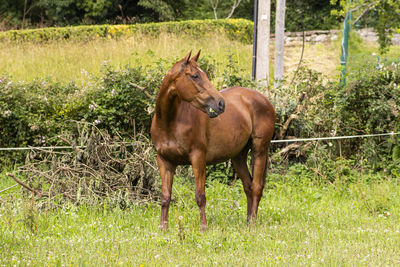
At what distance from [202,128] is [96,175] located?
2.28 metres

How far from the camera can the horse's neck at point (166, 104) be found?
230 inches

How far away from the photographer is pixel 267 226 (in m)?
6.48

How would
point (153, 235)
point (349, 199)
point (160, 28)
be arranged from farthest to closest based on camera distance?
1. point (160, 28)
2. point (349, 199)
3. point (153, 235)

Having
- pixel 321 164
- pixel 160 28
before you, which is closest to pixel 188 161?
pixel 321 164

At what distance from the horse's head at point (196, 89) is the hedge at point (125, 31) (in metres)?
Answer: 14.7

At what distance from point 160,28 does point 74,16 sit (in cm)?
941

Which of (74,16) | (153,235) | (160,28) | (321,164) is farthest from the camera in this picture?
(74,16)

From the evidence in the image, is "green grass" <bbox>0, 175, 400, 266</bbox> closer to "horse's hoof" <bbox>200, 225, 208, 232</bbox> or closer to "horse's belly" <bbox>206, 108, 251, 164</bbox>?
"horse's hoof" <bbox>200, 225, 208, 232</bbox>

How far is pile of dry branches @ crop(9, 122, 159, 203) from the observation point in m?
7.51

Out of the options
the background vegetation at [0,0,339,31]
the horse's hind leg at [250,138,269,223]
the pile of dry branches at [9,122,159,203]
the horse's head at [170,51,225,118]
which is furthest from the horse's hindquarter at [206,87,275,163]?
the background vegetation at [0,0,339,31]

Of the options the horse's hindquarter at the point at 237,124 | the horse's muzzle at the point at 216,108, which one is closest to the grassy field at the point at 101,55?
the horse's hindquarter at the point at 237,124

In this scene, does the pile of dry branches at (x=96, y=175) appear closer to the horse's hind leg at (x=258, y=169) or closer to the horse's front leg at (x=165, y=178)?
the horse's front leg at (x=165, y=178)

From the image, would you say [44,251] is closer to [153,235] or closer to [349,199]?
[153,235]

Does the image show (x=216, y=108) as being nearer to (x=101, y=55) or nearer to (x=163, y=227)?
(x=163, y=227)
